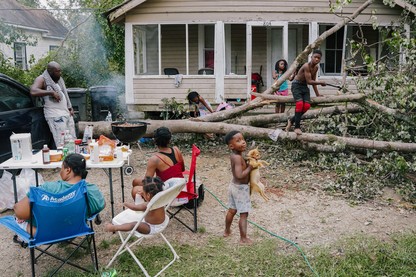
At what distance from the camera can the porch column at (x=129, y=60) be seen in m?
11.9

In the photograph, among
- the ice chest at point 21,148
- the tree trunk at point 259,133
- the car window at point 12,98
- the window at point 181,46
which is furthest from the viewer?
the window at point 181,46

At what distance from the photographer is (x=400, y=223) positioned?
534 cm

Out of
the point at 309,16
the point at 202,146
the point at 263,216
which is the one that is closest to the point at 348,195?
the point at 263,216

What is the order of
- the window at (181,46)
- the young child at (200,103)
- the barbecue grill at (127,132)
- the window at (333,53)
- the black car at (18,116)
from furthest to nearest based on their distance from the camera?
the window at (333,53) → the window at (181,46) → the young child at (200,103) → the black car at (18,116) → the barbecue grill at (127,132)

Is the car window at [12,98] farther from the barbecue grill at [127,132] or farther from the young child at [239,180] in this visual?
the young child at [239,180]

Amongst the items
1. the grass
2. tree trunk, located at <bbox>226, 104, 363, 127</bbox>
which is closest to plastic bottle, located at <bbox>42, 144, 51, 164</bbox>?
the grass

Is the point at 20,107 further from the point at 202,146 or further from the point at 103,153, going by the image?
the point at 202,146

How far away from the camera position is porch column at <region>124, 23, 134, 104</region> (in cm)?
1187

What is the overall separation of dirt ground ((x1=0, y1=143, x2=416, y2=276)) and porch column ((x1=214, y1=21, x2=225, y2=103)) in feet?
15.7

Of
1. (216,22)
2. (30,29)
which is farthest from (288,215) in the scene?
(30,29)

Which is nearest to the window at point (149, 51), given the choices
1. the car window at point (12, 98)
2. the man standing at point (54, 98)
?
the man standing at point (54, 98)

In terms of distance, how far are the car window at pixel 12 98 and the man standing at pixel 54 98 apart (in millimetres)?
198

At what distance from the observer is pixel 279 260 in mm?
4230

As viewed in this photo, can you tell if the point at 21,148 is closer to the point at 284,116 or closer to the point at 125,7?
the point at 284,116
